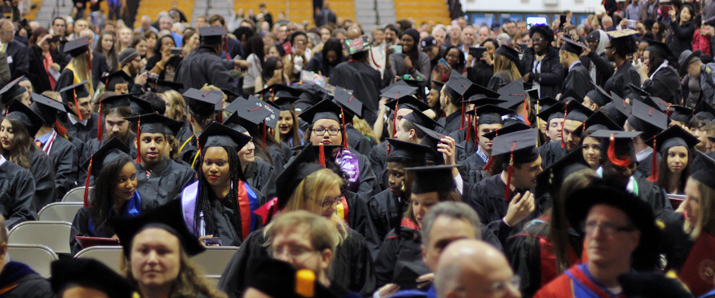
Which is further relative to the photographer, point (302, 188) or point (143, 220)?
point (302, 188)

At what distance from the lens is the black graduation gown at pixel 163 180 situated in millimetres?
5633

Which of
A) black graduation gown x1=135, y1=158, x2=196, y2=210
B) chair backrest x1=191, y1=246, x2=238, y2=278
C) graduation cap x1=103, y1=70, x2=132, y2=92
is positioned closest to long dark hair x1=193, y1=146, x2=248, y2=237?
chair backrest x1=191, y1=246, x2=238, y2=278

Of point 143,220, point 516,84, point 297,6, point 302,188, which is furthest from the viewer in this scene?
point 297,6

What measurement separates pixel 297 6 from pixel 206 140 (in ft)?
62.9

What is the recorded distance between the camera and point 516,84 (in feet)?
25.2

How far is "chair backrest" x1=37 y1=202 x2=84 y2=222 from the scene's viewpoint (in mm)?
5539

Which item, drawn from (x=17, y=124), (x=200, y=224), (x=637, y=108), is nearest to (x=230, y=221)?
(x=200, y=224)

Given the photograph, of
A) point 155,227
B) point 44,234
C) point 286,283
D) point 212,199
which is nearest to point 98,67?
point 44,234

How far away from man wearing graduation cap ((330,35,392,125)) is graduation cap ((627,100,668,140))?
4220mm

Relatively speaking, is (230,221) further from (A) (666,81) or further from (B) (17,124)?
(A) (666,81)

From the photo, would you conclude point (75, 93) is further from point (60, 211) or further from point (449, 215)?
point (449, 215)

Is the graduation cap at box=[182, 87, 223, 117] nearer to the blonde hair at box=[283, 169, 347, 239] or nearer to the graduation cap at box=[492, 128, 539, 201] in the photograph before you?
the graduation cap at box=[492, 128, 539, 201]

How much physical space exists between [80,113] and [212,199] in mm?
4269

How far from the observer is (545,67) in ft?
32.2
